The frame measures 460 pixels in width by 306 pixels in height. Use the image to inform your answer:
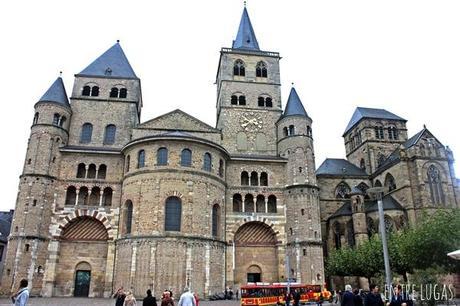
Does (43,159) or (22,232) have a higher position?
(43,159)

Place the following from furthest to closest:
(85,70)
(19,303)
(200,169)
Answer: (85,70), (200,169), (19,303)

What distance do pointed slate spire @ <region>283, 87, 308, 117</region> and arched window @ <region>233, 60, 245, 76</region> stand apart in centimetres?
743

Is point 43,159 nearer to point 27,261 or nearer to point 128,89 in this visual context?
point 27,261

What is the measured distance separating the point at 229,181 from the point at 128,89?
16.4 m

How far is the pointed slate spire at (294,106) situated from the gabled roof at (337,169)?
37.6 ft

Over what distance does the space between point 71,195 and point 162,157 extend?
396 inches

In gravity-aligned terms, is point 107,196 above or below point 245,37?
below

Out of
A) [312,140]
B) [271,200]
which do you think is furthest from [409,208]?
[271,200]

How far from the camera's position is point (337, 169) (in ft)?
174

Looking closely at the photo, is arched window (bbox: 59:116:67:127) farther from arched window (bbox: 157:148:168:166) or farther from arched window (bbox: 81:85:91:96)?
arched window (bbox: 157:148:168:166)

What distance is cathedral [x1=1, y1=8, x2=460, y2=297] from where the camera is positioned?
32.5 m

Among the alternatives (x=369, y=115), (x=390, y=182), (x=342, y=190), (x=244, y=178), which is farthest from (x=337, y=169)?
(x=244, y=178)

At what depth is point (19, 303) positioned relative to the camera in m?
11.0

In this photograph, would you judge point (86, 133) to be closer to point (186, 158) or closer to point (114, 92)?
point (114, 92)
